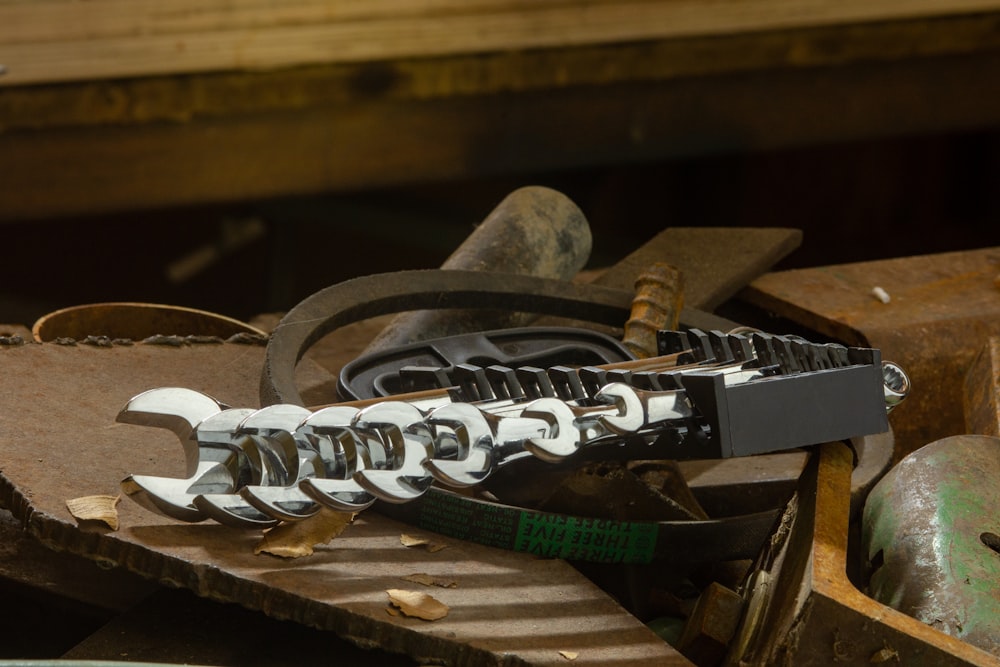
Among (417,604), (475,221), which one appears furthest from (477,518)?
(475,221)

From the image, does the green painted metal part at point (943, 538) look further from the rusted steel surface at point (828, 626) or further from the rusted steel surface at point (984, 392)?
the rusted steel surface at point (984, 392)

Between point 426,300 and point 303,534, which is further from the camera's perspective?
point 426,300

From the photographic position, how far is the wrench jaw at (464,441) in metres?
1.20

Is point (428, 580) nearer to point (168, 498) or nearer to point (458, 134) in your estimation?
point (168, 498)

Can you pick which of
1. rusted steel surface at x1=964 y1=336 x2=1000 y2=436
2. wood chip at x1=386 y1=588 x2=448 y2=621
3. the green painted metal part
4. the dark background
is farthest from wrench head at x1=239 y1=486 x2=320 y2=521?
the dark background

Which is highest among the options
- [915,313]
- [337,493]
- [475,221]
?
[475,221]

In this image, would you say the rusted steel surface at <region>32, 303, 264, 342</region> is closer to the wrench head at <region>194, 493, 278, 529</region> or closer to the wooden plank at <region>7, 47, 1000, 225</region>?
the wrench head at <region>194, 493, 278, 529</region>

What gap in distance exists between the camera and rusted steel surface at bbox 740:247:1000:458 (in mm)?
2115

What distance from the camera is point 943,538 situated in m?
1.43

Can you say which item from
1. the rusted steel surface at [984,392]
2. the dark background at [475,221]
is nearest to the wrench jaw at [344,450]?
the rusted steel surface at [984,392]

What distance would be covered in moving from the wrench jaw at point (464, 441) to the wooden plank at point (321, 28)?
2.21 m

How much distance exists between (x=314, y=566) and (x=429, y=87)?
236 cm

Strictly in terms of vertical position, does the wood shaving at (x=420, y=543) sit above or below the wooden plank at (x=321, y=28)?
below

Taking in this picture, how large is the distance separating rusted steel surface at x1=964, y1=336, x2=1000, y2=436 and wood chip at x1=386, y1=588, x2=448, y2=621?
1006 mm
